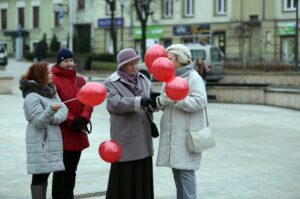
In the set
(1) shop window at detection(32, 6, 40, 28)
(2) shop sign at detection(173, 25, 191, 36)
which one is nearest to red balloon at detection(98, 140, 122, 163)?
(2) shop sign at detection(173, 25, 191, 36)

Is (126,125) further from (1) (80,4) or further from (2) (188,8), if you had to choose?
(1) (80,4)

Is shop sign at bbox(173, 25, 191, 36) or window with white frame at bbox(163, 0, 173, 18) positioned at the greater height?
window with white frame at bbox(163, 0, 173, 18)

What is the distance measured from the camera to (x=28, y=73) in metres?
6.67

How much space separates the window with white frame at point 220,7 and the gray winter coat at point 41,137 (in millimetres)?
44240

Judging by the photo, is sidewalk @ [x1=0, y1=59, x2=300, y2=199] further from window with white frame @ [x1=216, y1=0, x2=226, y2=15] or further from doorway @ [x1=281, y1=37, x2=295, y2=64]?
window with white frame @ [x1=216, y1=0, x2=226, y2=15]

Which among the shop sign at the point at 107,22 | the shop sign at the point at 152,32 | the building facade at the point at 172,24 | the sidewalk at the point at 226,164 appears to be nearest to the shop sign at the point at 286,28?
the building facade at the point at 172,24

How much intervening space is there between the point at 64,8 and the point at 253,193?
53.9 metres

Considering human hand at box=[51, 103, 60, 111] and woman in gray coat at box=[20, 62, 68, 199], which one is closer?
human hand at box=[51, 103, 60, 111]

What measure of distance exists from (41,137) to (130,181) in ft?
3.38

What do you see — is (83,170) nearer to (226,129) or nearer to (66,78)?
(66,78)

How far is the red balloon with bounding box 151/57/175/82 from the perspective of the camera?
6.16 m

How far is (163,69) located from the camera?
616cm

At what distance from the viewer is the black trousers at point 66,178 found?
7020 millimetres

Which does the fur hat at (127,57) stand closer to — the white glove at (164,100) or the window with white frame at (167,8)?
the white glove at (164,100)
